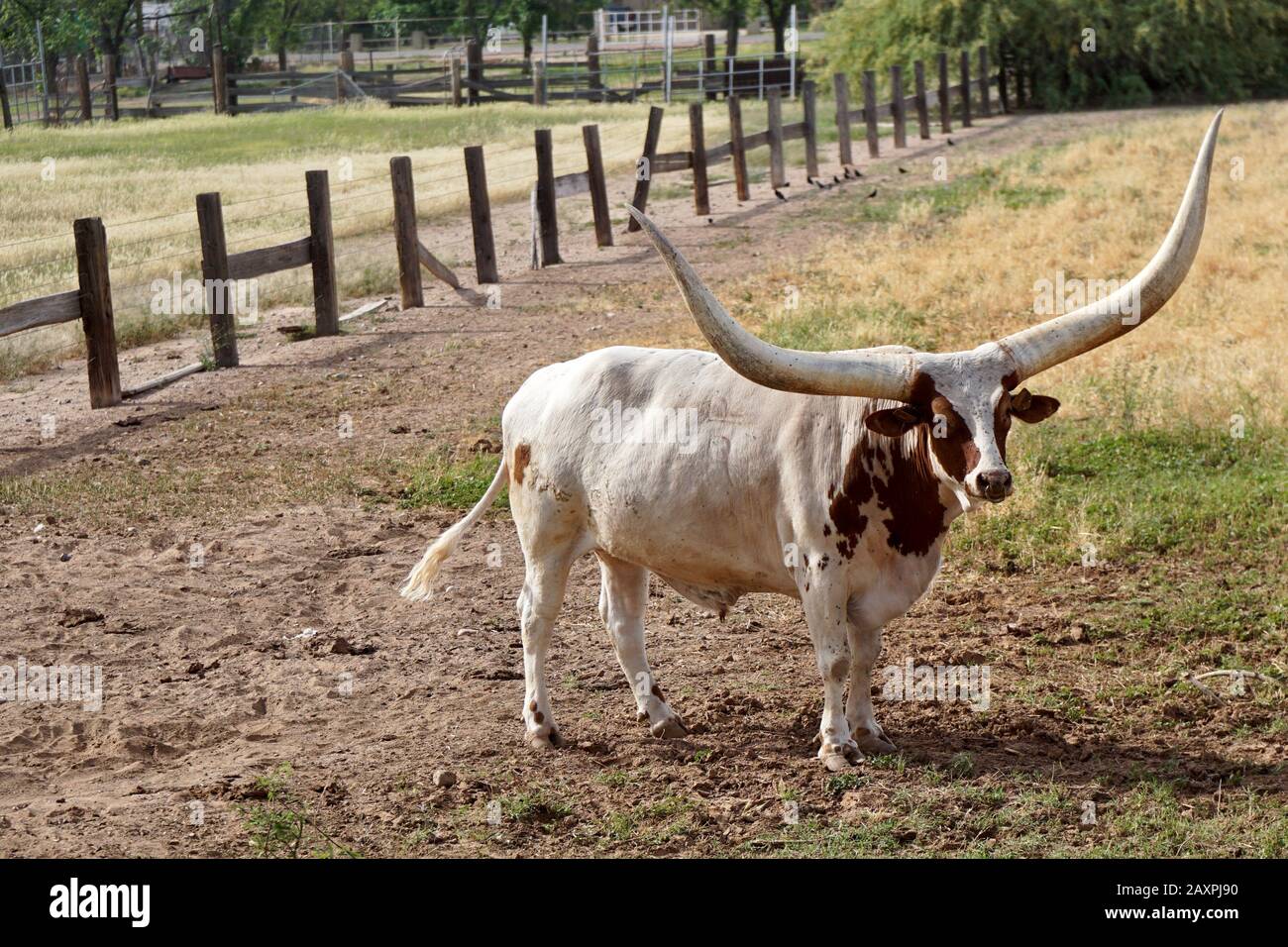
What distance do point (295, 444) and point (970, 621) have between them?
527 centimetres

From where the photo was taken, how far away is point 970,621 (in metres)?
7.13

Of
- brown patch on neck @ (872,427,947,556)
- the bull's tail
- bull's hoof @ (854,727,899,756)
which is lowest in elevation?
bull's hoof @ (854,727,899,756)

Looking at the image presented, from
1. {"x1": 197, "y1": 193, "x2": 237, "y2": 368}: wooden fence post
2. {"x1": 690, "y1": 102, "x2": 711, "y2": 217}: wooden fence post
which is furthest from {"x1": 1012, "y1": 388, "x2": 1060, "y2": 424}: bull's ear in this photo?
{"x1": 690, "y1": 102, "x2": 711, "y2": 217}: wooden fence post

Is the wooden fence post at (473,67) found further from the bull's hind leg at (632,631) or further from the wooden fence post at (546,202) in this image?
the bull's hind leg at (632,631)

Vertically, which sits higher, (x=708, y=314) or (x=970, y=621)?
(x=708, y=314)

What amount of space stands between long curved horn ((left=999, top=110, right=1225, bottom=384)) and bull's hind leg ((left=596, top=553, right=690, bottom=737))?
5.84 feet

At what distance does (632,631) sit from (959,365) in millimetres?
1788

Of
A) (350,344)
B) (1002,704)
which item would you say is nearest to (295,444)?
(350,344)

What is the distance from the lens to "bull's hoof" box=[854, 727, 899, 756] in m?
5.60

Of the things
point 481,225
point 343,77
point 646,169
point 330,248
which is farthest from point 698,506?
point 343,77

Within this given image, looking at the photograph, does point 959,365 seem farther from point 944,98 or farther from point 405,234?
point 944,98

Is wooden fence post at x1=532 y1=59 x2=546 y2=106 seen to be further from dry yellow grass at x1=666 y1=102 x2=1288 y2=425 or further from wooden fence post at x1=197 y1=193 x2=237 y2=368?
wooden fence post at x1=197 y1=193 x2=237 y2=368

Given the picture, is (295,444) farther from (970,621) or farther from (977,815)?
(977,815)

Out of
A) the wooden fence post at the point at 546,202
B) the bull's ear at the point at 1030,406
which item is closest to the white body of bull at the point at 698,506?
the bull's ear at the point at 1030,406
